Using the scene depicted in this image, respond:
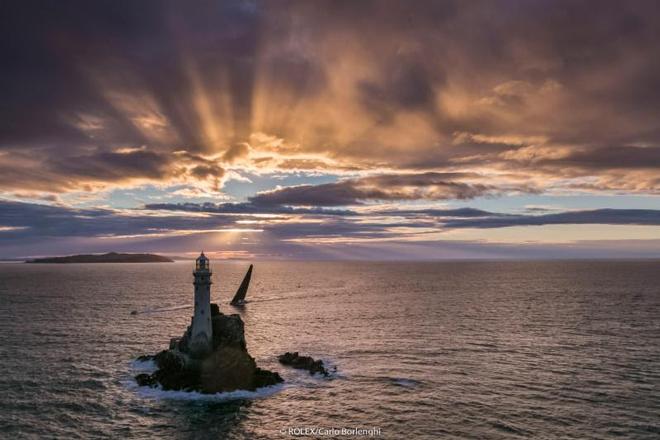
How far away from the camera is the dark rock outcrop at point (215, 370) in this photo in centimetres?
5159

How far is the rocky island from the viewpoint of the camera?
51812mm

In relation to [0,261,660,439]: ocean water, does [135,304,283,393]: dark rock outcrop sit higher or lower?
higher

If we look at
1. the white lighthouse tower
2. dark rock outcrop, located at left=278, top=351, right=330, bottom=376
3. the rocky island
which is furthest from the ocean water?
the white lighthouse tower

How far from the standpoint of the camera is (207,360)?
55156 mm

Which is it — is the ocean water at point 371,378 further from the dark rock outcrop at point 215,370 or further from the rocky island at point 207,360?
the rocky island at point 207,360

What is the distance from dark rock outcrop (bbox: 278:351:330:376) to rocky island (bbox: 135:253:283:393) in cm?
524

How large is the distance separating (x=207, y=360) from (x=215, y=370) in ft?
8.61

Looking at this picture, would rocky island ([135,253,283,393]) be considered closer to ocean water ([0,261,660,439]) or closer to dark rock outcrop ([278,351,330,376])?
ocean water ([0,261,660,439])

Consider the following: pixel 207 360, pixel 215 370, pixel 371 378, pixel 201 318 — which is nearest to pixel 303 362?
pixel 371 378

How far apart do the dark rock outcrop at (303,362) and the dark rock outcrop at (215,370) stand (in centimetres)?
539

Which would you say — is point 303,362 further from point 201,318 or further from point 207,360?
point 201,318

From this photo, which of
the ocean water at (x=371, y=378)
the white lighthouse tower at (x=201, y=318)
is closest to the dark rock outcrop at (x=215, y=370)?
the white lighthouse tower at (x=201, y=318)

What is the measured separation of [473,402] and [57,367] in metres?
52.0

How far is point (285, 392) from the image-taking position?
5056cm
